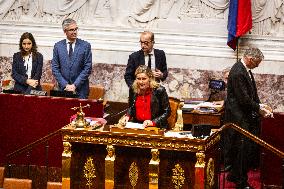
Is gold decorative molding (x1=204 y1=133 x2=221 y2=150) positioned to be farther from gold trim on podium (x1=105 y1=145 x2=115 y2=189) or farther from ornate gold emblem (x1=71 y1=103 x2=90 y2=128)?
ornate gold emblem (x1=71 y1=103 x2=90 y2=128)

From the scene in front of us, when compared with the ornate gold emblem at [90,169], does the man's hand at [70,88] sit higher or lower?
higher

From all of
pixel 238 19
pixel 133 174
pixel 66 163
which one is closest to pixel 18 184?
pixel 66 163

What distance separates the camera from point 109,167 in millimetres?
7527

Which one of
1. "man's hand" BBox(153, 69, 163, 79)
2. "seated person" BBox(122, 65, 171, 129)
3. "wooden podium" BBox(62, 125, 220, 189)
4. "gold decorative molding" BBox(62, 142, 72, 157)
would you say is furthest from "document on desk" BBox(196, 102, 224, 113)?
"gold decorative molding" BBox(62, 142, 72, 157)

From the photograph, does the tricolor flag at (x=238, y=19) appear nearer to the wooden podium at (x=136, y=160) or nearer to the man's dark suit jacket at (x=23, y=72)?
the man's dark suit jacket at (x=23, y=72)

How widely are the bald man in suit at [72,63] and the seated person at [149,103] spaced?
1849mm

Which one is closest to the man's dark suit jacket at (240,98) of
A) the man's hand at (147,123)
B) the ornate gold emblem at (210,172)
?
the ornate gold emblem at (210,172)

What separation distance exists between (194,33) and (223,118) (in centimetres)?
246

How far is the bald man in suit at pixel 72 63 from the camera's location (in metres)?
9.70

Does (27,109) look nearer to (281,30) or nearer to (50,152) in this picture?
(50,152)

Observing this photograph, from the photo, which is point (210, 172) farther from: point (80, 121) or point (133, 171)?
point (80, 121)

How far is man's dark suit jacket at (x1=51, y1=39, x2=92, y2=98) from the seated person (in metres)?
1.86

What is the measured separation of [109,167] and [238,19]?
13.4 ft

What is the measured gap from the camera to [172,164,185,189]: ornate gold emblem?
739 centimetres
